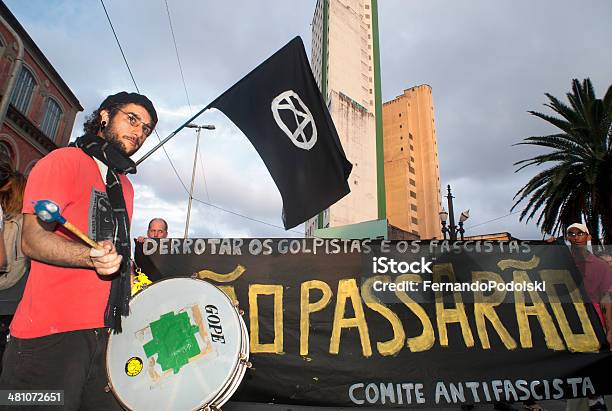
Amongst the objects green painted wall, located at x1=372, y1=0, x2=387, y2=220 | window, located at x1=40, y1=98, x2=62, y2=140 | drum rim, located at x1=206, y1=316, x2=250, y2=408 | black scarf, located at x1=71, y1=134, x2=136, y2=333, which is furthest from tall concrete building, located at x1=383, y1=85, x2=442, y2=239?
black scarf, located at x1=71, y1=134, x2=136, y2=333

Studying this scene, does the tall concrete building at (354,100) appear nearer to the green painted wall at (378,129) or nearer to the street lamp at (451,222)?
the green painted wall at (378,129)

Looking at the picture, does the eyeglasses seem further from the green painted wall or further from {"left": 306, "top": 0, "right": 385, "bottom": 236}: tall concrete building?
the green painted wall

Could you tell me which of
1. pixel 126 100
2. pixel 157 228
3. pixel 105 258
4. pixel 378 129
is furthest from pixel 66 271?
pixel 378 129

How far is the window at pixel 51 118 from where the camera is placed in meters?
22.2

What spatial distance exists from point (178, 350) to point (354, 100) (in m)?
42.5

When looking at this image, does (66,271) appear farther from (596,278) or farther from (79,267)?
(596,278)

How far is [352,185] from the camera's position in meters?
39.0

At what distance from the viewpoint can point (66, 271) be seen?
1.61 metres

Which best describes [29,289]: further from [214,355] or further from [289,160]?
[289,160]

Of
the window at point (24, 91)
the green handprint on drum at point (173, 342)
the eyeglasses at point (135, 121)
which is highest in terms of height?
the window at point (24, 91)

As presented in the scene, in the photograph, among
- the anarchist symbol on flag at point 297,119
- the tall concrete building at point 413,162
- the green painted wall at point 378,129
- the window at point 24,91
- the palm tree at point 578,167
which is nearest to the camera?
the anarchist symbol on flag at point 297,119

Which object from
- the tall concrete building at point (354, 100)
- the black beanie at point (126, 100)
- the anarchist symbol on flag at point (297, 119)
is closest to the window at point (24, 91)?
the anarchist symbol on flag at point (297, 119)

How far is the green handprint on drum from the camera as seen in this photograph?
2.13 metres

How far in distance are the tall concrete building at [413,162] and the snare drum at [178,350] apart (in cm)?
7097
